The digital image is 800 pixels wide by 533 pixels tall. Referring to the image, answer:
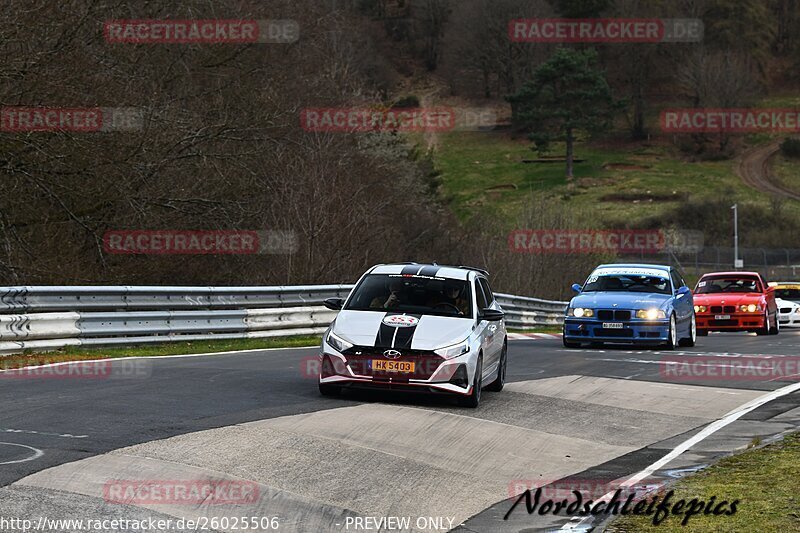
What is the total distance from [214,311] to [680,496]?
14346mm

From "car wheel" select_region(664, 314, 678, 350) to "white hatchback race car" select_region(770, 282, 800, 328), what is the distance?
56.6ft

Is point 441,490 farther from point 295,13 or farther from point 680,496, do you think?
point 295,13

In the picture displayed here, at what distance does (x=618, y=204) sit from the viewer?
101438 millimetres

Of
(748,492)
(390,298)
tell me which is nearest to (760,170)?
(390,298)

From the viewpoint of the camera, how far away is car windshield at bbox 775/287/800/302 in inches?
1602

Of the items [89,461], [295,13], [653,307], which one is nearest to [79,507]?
[89,461]

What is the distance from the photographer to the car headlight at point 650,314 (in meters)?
22.6

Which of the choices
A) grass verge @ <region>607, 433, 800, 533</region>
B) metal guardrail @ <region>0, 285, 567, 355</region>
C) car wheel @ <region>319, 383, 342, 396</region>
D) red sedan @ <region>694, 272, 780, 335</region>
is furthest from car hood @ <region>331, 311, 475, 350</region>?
red sedan @ <region>694, 272, 780, 335</region>

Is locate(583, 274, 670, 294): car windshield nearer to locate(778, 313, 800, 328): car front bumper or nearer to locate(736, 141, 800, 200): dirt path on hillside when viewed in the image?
locate(778, 313, 800, 328): car front bumper

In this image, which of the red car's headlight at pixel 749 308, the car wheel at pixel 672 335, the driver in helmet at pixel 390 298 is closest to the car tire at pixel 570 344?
the car wheel at pixel 672 335

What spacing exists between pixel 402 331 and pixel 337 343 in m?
0.69

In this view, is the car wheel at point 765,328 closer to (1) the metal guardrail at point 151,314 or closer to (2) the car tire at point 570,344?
(2) the car tire at point 570,344

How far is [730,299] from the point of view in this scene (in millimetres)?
30719

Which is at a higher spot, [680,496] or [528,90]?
[528,90]
